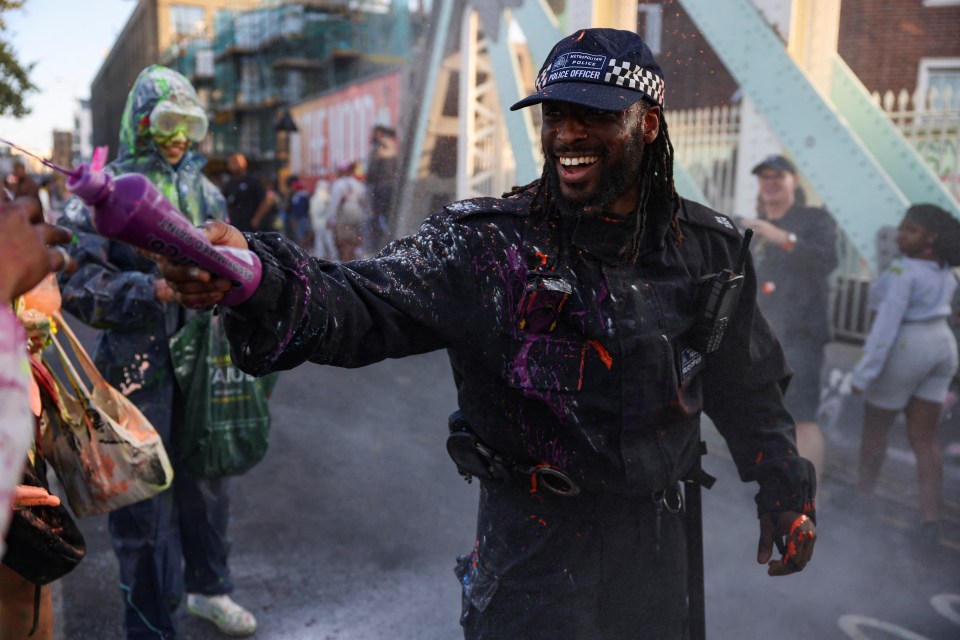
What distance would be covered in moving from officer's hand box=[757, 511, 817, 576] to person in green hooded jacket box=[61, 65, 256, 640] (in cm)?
198

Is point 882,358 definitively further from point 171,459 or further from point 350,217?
point 350,217

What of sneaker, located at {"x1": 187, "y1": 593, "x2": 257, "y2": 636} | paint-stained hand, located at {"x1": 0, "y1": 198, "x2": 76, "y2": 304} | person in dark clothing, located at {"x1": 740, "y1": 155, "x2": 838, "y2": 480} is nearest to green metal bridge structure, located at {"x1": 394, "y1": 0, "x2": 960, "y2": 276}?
person in dark clothing, located at {"x1": 740, "y1": 155, "x2": 838, "y2": 480}

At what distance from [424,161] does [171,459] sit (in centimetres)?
354

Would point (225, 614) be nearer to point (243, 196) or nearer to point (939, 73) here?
point (243, 196)

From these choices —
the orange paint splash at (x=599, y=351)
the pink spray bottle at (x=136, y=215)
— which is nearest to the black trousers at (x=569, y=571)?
the orange paint splash at (x=599, y=351)

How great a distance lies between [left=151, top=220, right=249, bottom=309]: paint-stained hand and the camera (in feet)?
4.21

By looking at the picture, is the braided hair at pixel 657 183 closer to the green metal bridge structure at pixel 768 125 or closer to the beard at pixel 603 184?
the beard at pixel 603 184

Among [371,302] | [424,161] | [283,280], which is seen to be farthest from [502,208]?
[424,161]

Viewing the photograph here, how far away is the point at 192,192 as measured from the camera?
128 inches

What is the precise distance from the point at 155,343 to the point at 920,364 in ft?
13.1

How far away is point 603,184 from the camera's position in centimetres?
196

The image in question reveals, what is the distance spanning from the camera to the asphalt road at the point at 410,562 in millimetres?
3494

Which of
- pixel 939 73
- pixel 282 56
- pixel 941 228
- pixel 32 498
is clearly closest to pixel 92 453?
pixel 32 498

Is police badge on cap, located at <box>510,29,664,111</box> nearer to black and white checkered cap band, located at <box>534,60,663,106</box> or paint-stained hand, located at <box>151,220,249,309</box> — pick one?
black and white checkered cap band, located at <box>534,60,663,106</box>
